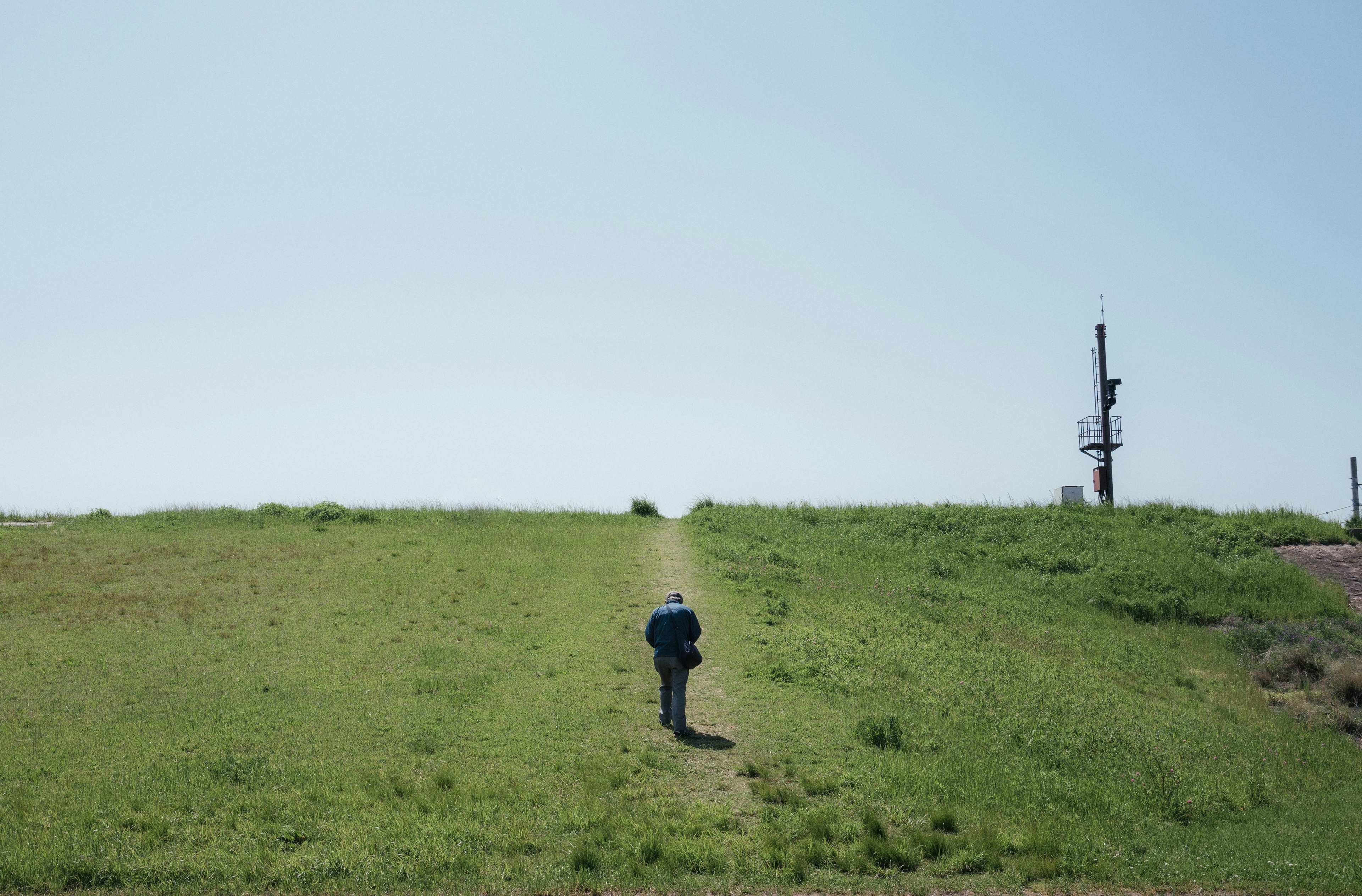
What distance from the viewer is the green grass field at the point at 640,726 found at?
10.5 metres

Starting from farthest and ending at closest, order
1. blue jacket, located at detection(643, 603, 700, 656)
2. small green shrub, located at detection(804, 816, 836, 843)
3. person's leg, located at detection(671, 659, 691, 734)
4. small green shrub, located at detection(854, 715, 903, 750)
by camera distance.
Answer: blue jacket, located at detection(643, 603, 700, 656) < person's leg, located at detection(671, 659, 691, 734) < small green shrub, located at detection(854, 715, 903, 750) < small green shrub, located at detection(804, 816, 836, 843)

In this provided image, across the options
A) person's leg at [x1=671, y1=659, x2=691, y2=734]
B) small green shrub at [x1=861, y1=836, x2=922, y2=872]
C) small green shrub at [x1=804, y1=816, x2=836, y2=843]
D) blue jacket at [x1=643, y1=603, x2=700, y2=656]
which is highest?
blue jacket at [x1=643, y1=603, x2=700, y2=656]

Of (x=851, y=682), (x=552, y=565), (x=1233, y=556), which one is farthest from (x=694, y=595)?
(x=1233, y=556)

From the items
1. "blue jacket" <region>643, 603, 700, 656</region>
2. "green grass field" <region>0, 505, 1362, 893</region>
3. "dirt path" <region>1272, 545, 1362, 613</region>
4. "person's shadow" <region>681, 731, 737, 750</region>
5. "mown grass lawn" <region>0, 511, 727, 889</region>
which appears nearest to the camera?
Answer: "mown grass lawn" <region>0, 511, 727, 889</region>

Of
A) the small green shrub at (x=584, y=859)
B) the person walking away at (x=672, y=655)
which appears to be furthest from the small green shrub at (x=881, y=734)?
the small green shrub at (x=584, y=859)

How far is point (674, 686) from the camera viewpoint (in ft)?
48.9

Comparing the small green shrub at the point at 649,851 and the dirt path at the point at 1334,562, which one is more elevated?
the dirt path at the point at 1334,562

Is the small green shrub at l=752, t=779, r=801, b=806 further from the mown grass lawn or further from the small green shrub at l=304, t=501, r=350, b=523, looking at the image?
→ the small green shrub at l=304, t=501, r=350, b=523

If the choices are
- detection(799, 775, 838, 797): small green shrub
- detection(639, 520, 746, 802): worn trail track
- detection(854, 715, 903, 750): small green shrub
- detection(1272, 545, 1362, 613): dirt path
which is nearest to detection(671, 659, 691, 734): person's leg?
detection(639, 520, 746, 802): worn trail track

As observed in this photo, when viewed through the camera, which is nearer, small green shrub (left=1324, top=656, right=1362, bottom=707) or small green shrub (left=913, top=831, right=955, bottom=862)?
small green shrub (left=913, top=831, right=955, bottom=862)

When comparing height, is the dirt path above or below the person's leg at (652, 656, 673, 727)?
above

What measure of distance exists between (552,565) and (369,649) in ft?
32.7

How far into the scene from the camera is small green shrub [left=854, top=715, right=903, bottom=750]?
1466 cm

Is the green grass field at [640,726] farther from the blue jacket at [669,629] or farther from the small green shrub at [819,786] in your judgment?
the blue jacket at [669,629]
